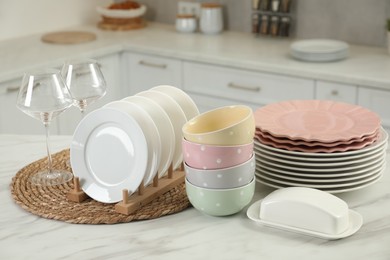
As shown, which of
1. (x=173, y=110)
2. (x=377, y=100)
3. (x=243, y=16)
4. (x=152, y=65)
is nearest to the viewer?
(x=173, y=110)

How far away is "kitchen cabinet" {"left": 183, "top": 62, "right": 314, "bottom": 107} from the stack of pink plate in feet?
4.95

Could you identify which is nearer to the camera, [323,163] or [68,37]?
[323,163]

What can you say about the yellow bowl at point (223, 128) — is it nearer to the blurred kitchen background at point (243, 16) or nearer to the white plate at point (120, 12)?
the blurred kitchen background at point (243, 16)

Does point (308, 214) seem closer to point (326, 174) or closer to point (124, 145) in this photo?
point (326, 174)

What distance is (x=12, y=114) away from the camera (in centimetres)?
322

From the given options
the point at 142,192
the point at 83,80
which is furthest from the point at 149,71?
the point at 142,192

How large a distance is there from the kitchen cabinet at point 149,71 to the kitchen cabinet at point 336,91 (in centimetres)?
78

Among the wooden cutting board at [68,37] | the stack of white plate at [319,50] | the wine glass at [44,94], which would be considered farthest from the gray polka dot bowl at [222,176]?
the wooden cutting board at [68,37]

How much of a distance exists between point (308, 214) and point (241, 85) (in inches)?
78.5

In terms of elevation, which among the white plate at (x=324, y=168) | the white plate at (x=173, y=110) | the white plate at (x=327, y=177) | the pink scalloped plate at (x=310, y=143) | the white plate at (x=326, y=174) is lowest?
the white plate at (x=327, y=177)

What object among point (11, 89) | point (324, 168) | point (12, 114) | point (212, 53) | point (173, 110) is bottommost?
point (12, 114)

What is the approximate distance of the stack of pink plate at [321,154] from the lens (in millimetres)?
1537

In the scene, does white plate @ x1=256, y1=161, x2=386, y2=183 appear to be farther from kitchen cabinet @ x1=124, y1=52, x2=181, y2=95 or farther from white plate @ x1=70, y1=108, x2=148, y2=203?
kitchen cabinet @ x1=124, y1=52, x2=181, y2=95

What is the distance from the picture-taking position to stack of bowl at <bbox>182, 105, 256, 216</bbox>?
1.39 metres
